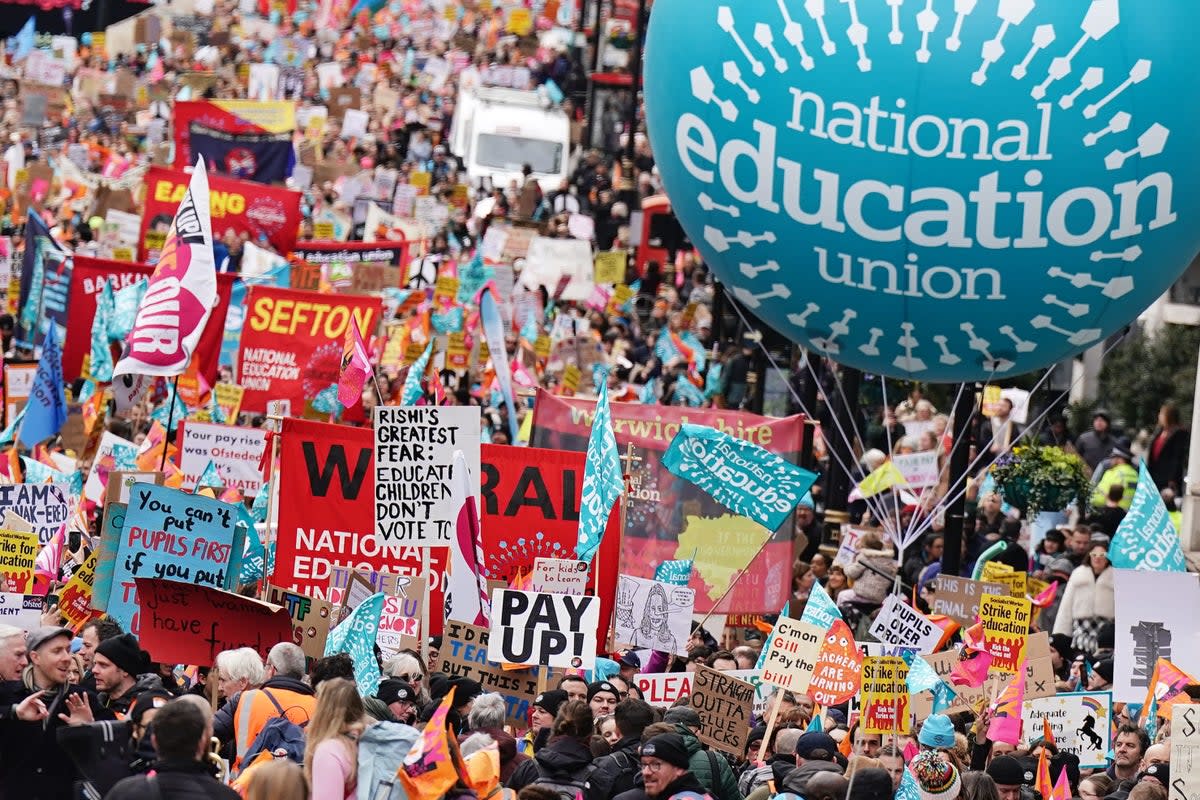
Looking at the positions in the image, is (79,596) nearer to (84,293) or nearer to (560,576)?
(560,576)

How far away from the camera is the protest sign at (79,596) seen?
41.8 ft

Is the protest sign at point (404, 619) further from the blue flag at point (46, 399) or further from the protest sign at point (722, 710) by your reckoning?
the blue flag at point (46, 399)

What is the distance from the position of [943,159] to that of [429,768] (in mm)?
3949

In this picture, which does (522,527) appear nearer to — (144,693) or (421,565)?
(421,565)

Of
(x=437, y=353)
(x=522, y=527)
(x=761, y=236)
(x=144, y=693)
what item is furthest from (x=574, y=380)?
(x=144, y=693)

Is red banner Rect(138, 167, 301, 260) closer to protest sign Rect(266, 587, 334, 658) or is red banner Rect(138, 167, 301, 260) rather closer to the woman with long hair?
protest sign Rect(266, 587, 334, 658)

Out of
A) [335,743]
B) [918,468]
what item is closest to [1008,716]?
[335,743]

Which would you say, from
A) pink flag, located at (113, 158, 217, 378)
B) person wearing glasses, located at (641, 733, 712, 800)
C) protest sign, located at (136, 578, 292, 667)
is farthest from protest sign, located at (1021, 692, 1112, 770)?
pink flag, located at (113, 158, 217, 378)

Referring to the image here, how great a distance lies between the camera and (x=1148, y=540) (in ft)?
49.0

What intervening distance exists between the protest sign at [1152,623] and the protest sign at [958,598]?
3.84 ft

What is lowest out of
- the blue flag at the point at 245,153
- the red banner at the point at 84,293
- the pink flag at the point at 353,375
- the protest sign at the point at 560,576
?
the protest sign at the point at 560,576

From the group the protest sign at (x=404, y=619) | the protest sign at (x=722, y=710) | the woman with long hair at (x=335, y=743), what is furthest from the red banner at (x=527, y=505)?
the woman with long hair at (x=335, y=743)

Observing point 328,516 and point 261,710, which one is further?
point 328,516

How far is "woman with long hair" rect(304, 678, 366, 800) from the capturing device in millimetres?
7965
